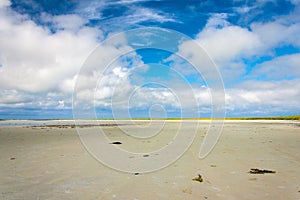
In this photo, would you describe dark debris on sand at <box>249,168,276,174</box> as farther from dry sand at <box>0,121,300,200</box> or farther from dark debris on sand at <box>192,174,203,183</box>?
dark debris on sand at <box>192,174,203,183</box>

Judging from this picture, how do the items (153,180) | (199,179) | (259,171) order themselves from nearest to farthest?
(199,179) < (153,180) < (259,171)

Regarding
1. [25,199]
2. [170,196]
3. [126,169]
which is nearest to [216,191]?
[170,196]

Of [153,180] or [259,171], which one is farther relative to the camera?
[259,171]

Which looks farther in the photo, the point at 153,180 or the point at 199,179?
the point at 153,180

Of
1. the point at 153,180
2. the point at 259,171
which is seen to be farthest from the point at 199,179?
the point at 259,171

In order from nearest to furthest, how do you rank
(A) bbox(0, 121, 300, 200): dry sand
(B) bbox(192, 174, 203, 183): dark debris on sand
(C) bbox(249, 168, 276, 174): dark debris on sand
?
(A) bbox(0, 121, 300, 200): dry sand → (B) bbox(192, 174, 203, 183): dark debris on sand → (C) bbox(249, 168, 276, 174): dark debris on sand

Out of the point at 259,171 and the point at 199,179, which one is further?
the point at 259,171

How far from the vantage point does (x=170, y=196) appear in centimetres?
534

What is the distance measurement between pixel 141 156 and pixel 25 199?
219 inches

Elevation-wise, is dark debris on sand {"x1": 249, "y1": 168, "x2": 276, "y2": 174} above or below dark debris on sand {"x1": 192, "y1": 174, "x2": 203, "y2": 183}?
above

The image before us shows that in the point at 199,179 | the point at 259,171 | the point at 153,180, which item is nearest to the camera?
the point at 199,179

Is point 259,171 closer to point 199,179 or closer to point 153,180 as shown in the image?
point 199,179

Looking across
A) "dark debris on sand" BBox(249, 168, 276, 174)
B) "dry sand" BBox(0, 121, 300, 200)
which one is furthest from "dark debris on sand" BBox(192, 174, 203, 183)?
"dark debris on sand" BBox(249, 168, 276, 174)

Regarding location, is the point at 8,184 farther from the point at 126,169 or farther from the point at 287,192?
the point at 287,192
